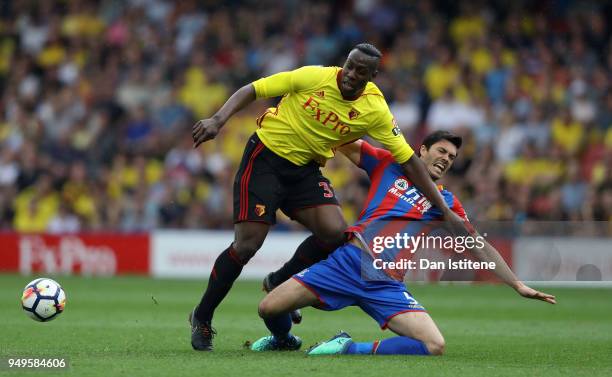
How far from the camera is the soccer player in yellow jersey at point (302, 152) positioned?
7.55 m

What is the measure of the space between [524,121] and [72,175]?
24.3 ft

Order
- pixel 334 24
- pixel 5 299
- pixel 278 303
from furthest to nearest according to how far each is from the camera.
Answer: pixel 334 24 < pixel 5 299 < pixel 278 303

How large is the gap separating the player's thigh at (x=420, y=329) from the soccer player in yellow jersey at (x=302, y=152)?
2.29 feet

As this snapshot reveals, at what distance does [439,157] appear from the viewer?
7754 mm

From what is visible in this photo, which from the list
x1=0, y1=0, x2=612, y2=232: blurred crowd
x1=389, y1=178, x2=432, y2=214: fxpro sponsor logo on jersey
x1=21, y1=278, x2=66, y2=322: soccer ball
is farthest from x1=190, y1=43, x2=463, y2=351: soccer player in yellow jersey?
x1=0, y1=0, x2=612, y2=232: blurred crowd

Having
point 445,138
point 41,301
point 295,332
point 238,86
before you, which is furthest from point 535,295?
point 238,86

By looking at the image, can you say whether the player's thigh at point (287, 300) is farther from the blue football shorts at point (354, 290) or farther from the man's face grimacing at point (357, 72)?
the man's face grimacing at point (357, 72)

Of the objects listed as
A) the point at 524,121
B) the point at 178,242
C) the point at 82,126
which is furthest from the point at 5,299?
the point at 524,121

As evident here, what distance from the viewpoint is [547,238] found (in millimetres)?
15797

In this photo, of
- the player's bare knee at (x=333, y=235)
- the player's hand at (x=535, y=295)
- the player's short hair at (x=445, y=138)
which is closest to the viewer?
the player's hand at (x=535, y=295)

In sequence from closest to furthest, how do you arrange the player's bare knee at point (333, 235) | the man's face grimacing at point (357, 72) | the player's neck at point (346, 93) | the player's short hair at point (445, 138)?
1. the man's face grimacing at point (357, 72)
2. the player's neck at point (346, 93)
3. the player's short hair at point (445, 138)
4. the player's bare knee at point (333, 235)

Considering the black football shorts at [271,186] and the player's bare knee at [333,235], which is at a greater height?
the black football shorts at [271,186]

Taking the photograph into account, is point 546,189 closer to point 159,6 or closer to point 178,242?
point 178,242

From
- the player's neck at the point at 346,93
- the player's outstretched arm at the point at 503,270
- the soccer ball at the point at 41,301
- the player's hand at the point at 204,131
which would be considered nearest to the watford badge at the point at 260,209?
the player's hand at the point at 204,131
